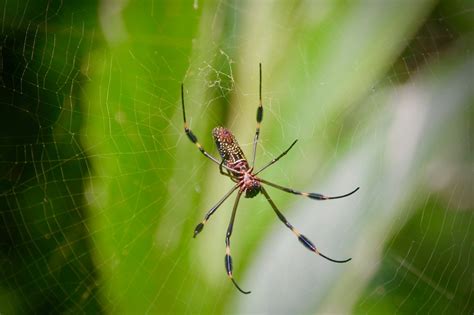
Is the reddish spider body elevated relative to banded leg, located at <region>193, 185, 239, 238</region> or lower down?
elevated

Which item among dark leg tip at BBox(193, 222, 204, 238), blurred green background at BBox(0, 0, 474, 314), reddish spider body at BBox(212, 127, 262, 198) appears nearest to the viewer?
blurred green background at BBox(0, 0, 474, 314)

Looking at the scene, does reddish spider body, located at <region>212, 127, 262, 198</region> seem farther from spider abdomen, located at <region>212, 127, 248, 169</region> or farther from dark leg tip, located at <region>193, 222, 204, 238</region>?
dark leg tip, located at <region>193, 222, 204, 238</region>

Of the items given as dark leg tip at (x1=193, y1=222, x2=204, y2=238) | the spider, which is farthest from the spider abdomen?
dark leg tip at (x1=193, y1=222, x2=204, y2=238)

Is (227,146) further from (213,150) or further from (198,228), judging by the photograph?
(198,228)

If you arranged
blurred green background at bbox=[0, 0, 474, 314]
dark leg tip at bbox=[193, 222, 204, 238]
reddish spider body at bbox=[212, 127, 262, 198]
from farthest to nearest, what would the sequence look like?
reddish spider body at bbox=[212, 127, 262, 198] → dark leg tip at bbox=[193, 222, 204, 238] → blurred green background at bbox=[0, 0, 474, 314]

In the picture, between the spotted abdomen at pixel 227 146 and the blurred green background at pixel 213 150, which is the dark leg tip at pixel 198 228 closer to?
the blurred green background at pixel 213 150

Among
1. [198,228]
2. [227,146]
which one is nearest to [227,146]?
[227,146]

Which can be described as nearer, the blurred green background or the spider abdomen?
the blurred green background
